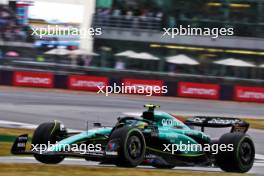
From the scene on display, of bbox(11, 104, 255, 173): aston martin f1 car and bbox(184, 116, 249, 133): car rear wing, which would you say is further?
bbox(184, 116, 249, 133): car rear wing

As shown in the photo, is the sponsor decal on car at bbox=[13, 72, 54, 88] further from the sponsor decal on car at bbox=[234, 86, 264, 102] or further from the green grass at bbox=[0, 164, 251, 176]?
the green grass at bbox=[0, 164, 251, 176]

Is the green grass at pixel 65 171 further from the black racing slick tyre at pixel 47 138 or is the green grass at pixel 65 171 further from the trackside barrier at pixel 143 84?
the trackside barrier at pixel 143 84

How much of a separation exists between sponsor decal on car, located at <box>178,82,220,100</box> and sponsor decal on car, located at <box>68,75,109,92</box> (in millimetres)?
4266

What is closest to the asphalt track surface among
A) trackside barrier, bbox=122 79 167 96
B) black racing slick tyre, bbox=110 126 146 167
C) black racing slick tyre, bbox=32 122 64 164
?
trackside barrier, bbox=122 79 167 96

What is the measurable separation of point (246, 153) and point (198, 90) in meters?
24.5

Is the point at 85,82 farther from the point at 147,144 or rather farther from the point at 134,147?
the point at 134,147

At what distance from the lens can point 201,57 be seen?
47.4 m

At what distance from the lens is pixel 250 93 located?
36562 millimetres

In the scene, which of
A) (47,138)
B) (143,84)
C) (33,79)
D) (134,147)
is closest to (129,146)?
(134,147)

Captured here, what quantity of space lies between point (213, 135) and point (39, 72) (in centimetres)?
1927

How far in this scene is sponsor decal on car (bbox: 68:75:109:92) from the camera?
3669 cm

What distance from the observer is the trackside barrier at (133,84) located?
35781 millimetres

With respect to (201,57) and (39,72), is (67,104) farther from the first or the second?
(201,57)

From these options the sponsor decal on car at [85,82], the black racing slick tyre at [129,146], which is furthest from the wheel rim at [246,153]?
the sponsor decal on car at [85,82]
